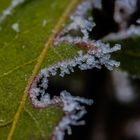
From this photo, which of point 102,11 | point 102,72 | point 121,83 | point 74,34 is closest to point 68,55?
point 74,34

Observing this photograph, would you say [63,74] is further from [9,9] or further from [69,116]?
[9,9]

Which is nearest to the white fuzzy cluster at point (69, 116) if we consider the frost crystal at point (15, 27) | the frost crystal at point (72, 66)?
the frost crystal at point (72, 66)

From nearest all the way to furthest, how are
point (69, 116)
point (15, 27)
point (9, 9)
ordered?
point (69, 116) → point (15, 27) → point (9, 9)

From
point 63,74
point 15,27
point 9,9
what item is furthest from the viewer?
point 9,9

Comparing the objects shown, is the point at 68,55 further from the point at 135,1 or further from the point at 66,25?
the point at 135,1

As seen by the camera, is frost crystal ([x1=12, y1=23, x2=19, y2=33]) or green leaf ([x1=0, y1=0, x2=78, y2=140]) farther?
frost crystal ([x1=12, y1=23, x2=19, y2=33])

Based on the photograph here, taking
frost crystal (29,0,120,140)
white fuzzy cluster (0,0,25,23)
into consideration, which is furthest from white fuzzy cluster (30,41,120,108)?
white fuzzy cluster (0,0,25,23)

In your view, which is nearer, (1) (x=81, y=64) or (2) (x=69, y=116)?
(2) (x=69, y=116)

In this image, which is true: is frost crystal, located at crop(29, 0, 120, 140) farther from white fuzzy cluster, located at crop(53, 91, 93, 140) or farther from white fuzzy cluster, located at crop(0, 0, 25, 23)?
white fuzzy cluster, located at crop(0, 0, 25, 23)

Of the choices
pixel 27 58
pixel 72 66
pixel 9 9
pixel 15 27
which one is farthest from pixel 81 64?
pixel 9 9
